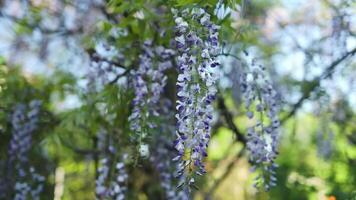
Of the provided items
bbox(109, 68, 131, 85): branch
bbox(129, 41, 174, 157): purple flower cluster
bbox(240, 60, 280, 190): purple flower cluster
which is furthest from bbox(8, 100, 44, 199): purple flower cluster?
bbox(240, 60, 280, 190): purple flower cluster

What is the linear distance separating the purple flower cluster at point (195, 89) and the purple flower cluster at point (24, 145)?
234cm

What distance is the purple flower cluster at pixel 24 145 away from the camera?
16.3 ft

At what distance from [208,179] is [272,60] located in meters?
1.76

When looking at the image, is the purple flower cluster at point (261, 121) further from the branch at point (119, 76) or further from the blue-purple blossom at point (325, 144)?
the blue-purple blossom at point (325, 144)

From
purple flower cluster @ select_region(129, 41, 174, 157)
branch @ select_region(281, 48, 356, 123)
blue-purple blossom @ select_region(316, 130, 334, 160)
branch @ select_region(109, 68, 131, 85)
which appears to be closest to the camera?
purple flower cluster @ select_region(129, 41, 174, 157)

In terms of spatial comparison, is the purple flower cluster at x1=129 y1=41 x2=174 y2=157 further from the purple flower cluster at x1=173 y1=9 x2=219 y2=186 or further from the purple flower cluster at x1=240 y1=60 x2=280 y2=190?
the purple flower cluster at x1=173 y1=9 x2=219 y2=186

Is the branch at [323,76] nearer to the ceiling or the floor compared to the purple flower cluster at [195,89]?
nearer to the ceiling

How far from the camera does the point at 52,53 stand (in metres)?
6.41

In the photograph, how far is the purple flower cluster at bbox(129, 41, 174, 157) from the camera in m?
3.80

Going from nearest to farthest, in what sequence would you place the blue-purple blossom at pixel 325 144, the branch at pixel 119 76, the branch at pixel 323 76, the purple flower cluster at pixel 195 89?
the purple flower cluster at pixel 195 89 < the branch at pixel 119 76 < the branch at pixel 323 76 < the blue-purple blossom at pixel 325 144

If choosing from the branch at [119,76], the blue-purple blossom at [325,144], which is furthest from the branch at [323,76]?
the branch at [119,76]

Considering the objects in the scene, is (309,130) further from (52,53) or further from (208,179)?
(52,53)

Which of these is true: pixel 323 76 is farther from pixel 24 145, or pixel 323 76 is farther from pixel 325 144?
pixel 24 145

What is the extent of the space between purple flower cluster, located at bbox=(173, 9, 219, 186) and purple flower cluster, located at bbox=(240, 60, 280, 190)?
3.05 ft
